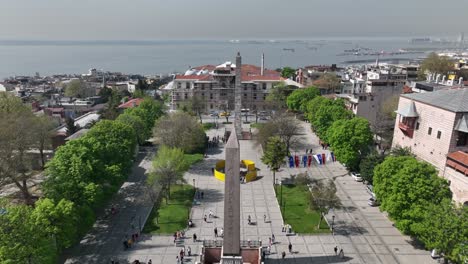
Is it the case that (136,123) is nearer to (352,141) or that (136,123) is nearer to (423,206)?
(352,141)

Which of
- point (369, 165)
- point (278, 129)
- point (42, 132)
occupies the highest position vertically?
point (42, 132)

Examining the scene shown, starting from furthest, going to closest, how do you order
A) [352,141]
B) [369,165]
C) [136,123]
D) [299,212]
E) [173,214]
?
[136,123] < [352,141] < [369,165] < [299,212] < [173,214]

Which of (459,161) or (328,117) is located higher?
(459,161)

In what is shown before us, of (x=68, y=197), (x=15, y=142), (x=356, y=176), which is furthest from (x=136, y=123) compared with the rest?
(x=356, y=176)

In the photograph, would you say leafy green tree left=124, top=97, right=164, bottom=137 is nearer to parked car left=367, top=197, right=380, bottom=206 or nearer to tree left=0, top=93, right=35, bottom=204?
tree left=0, top=93, right=35, bottom=204

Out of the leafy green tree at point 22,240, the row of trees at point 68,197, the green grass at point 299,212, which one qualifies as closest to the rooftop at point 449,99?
the green grass at point 299,212

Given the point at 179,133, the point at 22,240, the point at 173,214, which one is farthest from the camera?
the point at 179,133

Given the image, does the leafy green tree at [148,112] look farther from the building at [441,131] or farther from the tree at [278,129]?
the building at [441,131]
